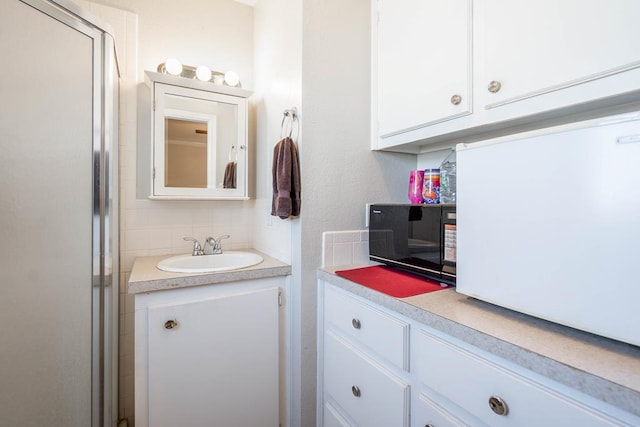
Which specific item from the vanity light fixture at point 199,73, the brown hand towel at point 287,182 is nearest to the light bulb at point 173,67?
the vanity light fixture at point 199,73

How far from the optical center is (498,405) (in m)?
0.67

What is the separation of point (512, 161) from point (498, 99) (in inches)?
13.8

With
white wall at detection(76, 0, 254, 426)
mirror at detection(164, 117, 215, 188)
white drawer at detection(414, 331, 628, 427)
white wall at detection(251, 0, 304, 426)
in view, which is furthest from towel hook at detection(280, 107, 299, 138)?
white drawer at detection(414, 331, 628, 427)

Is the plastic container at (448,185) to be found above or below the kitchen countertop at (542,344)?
above

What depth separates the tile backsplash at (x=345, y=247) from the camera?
1.44m

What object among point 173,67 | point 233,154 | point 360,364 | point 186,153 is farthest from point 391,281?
point 173,67

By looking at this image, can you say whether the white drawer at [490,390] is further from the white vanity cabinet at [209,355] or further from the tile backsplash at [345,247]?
the white vanity cabinet at [209,355]

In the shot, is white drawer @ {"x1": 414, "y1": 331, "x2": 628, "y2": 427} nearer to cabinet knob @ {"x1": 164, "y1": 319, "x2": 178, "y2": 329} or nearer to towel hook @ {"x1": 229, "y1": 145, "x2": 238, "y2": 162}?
cabinet knob @ {"x1": 164, "y1": 319, "x2": 178, "y2": 329}

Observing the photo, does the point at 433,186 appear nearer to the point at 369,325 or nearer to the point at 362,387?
the point at 369,325

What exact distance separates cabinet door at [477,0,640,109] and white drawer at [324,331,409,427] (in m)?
0.99

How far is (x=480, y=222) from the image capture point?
0.85 metres

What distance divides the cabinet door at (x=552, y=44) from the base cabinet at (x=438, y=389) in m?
0.74

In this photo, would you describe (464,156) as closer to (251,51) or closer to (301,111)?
(301,111)

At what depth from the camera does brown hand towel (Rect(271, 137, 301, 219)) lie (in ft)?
4.34
